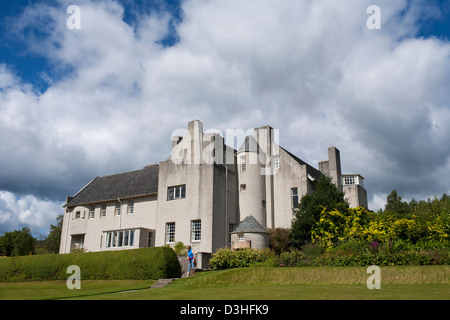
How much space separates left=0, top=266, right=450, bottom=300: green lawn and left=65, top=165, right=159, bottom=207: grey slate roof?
1551cm

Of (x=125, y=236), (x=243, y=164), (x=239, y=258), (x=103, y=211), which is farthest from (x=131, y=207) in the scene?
(x=239, y=258)

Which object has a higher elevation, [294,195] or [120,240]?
[294,195]

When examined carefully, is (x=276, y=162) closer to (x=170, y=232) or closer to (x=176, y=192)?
(x=176, y=192)

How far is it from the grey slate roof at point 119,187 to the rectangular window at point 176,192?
2.28 meters

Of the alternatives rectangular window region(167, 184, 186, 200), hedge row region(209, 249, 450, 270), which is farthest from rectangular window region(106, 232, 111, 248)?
hedge row region(209, 249, 450, 270)

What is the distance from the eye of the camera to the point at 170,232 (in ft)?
115

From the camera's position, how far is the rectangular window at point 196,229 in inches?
1310

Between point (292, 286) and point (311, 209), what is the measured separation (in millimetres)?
14523

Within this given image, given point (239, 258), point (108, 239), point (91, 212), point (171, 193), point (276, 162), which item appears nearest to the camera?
point (239, 258)

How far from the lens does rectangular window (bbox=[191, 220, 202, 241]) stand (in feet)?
109

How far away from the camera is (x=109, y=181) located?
46.4 metres
